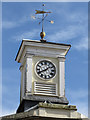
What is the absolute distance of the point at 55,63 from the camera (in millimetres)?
34156

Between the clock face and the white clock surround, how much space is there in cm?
28

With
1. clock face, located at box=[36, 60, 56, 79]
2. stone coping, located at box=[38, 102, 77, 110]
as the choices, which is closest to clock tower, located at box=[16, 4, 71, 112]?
clock face, located at box=[36, 60, 56, 79]

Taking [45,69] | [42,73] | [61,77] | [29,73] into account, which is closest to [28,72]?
[29,73]

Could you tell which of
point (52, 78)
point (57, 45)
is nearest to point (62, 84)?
point (52, 78)

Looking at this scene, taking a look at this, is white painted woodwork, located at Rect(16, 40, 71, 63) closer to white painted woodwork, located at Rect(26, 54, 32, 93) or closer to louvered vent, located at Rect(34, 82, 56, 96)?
white painted woodwork, located at Rect(26, 54, 32, 93)

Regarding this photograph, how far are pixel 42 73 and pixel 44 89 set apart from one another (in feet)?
4.29

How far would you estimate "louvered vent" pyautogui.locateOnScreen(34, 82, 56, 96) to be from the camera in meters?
32.9

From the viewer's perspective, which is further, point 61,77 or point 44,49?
point 44,49

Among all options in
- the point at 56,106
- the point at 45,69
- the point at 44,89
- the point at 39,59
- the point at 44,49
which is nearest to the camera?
the point at 56,106

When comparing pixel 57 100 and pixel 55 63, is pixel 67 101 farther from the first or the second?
pixel 55 63

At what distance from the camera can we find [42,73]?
3331cm

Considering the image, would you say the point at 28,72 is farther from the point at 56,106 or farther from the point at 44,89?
the point at 56,106

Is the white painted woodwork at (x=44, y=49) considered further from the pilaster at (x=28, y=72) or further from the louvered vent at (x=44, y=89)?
the louvered vent at (x=44, y=89)

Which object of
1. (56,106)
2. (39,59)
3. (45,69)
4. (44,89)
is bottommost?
(56,106)
